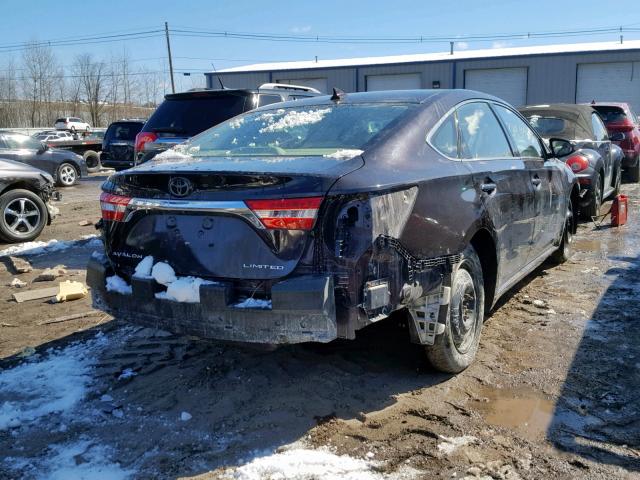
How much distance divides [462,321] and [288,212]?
141 cm

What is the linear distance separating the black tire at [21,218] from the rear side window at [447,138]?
21.4 ft

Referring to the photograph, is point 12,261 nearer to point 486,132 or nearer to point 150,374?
point 150,374

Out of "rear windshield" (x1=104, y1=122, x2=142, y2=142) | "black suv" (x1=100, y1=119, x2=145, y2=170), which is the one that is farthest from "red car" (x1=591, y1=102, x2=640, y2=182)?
"rear windshield" (x1=104, y1=122, x2=142, y2=142)

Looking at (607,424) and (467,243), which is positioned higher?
(467,243)

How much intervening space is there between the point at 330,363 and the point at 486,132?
6.50 feet

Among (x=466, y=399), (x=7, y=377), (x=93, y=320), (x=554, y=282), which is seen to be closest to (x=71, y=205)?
(x=93, y=320)

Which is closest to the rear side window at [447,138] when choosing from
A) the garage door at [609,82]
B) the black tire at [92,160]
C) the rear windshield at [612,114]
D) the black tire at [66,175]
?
the rear windshield at [612,114]

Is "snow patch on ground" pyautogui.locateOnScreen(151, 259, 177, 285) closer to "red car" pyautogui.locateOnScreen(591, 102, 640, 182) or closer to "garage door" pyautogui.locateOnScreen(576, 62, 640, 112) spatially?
"red car" pyautogui.locateOnScreen(591, 102, 640, 182)

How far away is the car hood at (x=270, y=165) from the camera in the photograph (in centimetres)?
288

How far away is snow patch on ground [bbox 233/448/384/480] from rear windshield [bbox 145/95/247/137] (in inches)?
204

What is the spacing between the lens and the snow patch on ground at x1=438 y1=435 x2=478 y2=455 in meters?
2.81

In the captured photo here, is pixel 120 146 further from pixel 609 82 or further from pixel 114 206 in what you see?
pixel 609 82

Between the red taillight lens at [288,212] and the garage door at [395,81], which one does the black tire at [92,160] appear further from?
the red taillight lens at [288,212]

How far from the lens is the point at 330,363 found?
3.76 meters
